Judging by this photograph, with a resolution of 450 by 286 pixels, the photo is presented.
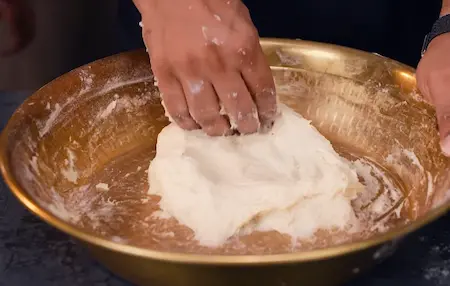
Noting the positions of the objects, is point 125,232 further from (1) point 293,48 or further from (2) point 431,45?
(2) point 431,45

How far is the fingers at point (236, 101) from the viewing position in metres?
0.88

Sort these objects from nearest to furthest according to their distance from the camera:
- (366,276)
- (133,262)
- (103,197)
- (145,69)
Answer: (133,262)
(366,276)
(103,197)
(145,69)

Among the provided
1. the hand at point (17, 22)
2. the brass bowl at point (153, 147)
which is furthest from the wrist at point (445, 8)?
the hand at point (17, 22)

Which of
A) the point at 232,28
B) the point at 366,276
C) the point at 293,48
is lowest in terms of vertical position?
the point at 366,276

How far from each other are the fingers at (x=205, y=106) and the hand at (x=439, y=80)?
0.32m

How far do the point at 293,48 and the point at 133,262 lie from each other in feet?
1.97

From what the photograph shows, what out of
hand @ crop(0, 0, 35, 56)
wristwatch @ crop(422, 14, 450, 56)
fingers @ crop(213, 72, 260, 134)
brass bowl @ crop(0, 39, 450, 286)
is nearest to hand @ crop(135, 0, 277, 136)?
fingers @ crop(213, 72, 260, 134)

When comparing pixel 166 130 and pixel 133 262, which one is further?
pixel 166 130

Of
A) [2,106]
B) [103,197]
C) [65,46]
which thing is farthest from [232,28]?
[65,46]

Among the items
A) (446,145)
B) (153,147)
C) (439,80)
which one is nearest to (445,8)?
(439,80)

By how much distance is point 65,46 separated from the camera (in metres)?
1.49

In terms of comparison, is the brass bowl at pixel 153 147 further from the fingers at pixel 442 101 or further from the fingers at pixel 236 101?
the fingers at pixel 236 101

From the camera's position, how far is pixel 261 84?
2.98 feet

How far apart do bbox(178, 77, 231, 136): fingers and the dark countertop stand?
254mm
